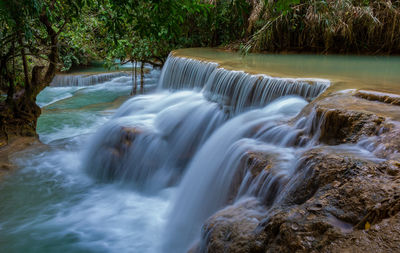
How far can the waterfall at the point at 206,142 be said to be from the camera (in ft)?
12.7

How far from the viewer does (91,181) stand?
6199 millimetres

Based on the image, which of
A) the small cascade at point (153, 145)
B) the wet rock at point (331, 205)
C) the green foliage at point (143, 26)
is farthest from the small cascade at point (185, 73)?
the wet rock at point (331, 205)

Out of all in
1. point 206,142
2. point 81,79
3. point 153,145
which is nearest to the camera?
point 206,142

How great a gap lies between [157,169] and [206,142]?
3.54ft

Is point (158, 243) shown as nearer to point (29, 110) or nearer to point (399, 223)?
point (399, 223)

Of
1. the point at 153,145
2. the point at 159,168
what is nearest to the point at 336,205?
the point at 159,168

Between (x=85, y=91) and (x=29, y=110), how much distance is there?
6578 mm

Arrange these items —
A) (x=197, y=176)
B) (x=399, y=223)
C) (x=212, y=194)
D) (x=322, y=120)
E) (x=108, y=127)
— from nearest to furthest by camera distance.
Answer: (x=399, y=223), (x=322, y=120), (x=212, y=194), (x=197, y=176), (x=108, y=127)

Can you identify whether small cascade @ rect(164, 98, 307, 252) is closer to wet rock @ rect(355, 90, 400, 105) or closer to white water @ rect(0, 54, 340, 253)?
white water @ rect(0, 54, 340, 253)

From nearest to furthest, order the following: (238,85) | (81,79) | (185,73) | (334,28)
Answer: (238,85) → (185,73) → (334,28) → (81,79)

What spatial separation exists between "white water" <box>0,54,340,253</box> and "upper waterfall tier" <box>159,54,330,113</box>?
0.06 feet

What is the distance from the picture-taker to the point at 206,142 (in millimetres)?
5480

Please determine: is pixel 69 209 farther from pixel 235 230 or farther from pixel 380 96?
pixel 380 96

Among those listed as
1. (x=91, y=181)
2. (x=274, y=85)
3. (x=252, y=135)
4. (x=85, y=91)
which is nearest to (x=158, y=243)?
(x=252, y=135)
